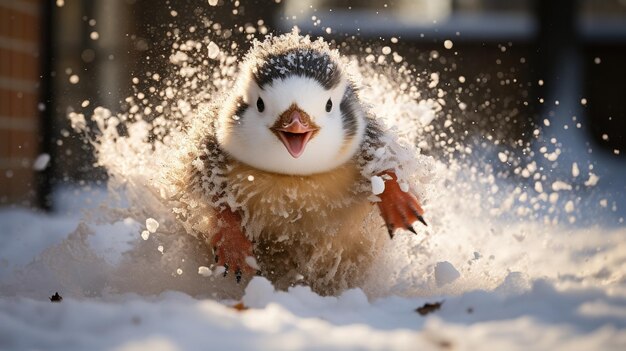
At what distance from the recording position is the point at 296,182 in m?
2.19

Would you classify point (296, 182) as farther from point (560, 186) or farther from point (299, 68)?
point (560, 186)

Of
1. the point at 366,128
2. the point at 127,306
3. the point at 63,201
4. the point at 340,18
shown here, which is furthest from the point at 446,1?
the point at 127,306

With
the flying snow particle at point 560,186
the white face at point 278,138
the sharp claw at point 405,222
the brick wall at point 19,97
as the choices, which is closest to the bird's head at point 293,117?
the white face at point 278,138

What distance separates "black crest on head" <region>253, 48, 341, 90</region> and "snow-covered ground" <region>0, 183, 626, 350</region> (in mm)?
582

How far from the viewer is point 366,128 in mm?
2316

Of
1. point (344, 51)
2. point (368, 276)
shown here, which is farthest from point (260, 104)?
point (344, 51)

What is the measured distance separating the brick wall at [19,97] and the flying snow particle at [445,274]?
8.96 ft

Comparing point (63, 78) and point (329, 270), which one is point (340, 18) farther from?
point (329, 270)

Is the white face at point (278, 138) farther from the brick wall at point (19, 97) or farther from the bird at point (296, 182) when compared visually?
the brick wall at point (19, 97)

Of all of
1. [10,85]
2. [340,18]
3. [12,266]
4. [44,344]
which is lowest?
[44,344]

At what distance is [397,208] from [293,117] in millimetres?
392

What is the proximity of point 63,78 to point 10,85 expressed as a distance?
85cm

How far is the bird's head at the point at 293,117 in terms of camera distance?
2.06m

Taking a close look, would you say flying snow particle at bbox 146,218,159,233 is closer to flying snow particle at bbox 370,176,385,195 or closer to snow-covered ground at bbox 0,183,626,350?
snow-covered ground at bbox 0,183,626,350
